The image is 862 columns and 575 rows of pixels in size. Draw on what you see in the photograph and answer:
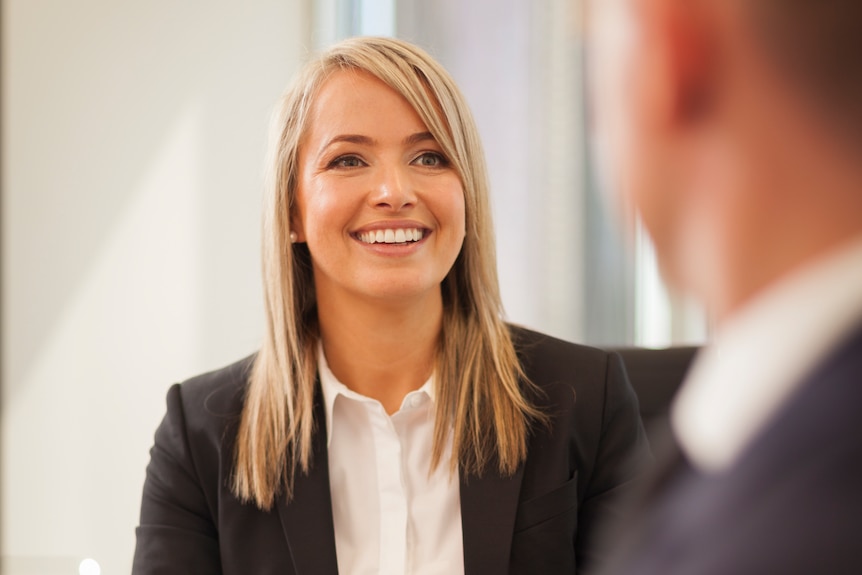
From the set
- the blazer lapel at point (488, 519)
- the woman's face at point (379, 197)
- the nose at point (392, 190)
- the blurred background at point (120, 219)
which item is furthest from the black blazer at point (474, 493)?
the blurred background at point (120, 219)

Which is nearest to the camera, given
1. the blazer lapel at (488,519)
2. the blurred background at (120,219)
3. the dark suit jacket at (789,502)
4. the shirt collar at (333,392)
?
the dark suit jacket at (789,502)

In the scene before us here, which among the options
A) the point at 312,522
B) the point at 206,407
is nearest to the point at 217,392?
the point at 206,407

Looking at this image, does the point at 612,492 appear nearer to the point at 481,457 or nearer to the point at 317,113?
the point at 481,457

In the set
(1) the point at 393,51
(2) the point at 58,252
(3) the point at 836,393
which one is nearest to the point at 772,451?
(3) the point at 836,393

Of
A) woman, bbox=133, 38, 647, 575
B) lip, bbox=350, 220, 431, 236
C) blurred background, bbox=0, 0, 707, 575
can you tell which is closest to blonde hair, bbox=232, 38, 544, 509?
woman, bbox=133, 38, 647, 575

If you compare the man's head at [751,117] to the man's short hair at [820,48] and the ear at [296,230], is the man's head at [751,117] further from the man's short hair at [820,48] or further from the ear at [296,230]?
the ear at [296,230]

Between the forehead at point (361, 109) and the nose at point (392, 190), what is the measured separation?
60mm

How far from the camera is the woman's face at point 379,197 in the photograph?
1.64 m

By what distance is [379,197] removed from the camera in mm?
1626

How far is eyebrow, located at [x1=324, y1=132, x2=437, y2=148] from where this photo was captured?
165 cm

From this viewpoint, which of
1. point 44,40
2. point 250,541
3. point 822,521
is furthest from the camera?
point 44,40

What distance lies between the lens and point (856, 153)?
45 centimetres

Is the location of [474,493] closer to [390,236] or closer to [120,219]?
[390,236]

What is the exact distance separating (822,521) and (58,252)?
3.05m
